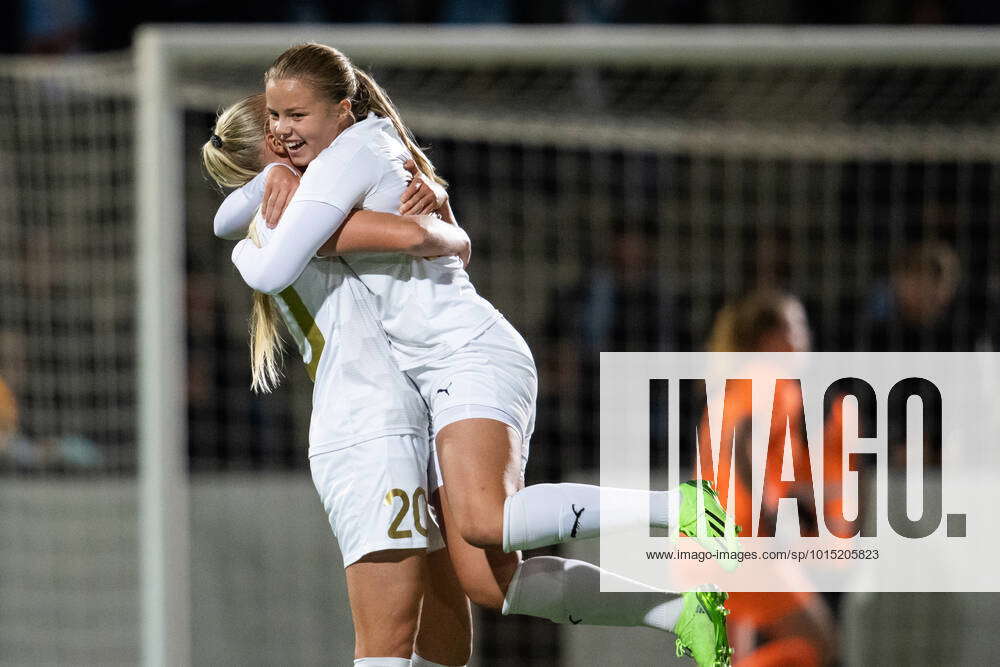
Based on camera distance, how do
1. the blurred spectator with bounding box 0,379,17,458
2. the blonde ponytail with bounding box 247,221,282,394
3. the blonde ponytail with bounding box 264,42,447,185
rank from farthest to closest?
the blurred spectator with bounding box 0,379,17,458, the blonde ponytail with bounding box 247,221,282,394, the blonde ponytail with bounding box 264,42,447,185

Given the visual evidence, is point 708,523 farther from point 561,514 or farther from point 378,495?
point 378,495

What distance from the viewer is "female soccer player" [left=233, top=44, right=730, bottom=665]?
2418 millimetres

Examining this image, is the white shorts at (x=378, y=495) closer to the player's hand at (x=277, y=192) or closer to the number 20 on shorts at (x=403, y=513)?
the number 20 on shorts at (x=403, y=513)

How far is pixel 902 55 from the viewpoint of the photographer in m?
4.22

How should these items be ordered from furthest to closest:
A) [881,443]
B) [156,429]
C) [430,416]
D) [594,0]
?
[594,0] → [156,429] → [881,443] → [430,416]

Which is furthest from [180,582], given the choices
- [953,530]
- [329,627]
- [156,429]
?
[953,530]

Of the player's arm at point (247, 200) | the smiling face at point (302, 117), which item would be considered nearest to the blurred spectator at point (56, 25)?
the player's arm at point (247, 200)

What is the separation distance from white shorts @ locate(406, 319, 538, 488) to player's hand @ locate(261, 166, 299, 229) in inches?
15.9

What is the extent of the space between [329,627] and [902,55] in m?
2.81

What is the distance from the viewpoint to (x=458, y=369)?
253 cm

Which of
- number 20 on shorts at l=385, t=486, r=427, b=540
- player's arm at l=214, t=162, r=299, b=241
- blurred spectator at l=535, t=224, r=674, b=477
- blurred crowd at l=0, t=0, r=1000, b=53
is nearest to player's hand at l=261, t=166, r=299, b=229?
player's arm at l=214, t=162, r=299, b=241

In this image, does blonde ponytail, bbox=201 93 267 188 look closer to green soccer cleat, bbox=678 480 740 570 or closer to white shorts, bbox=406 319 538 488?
white shorts, bbox=406 319 538 488

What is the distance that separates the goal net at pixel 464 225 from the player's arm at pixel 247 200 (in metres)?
1.58

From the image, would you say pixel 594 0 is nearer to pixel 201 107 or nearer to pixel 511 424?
pixel 201 107
